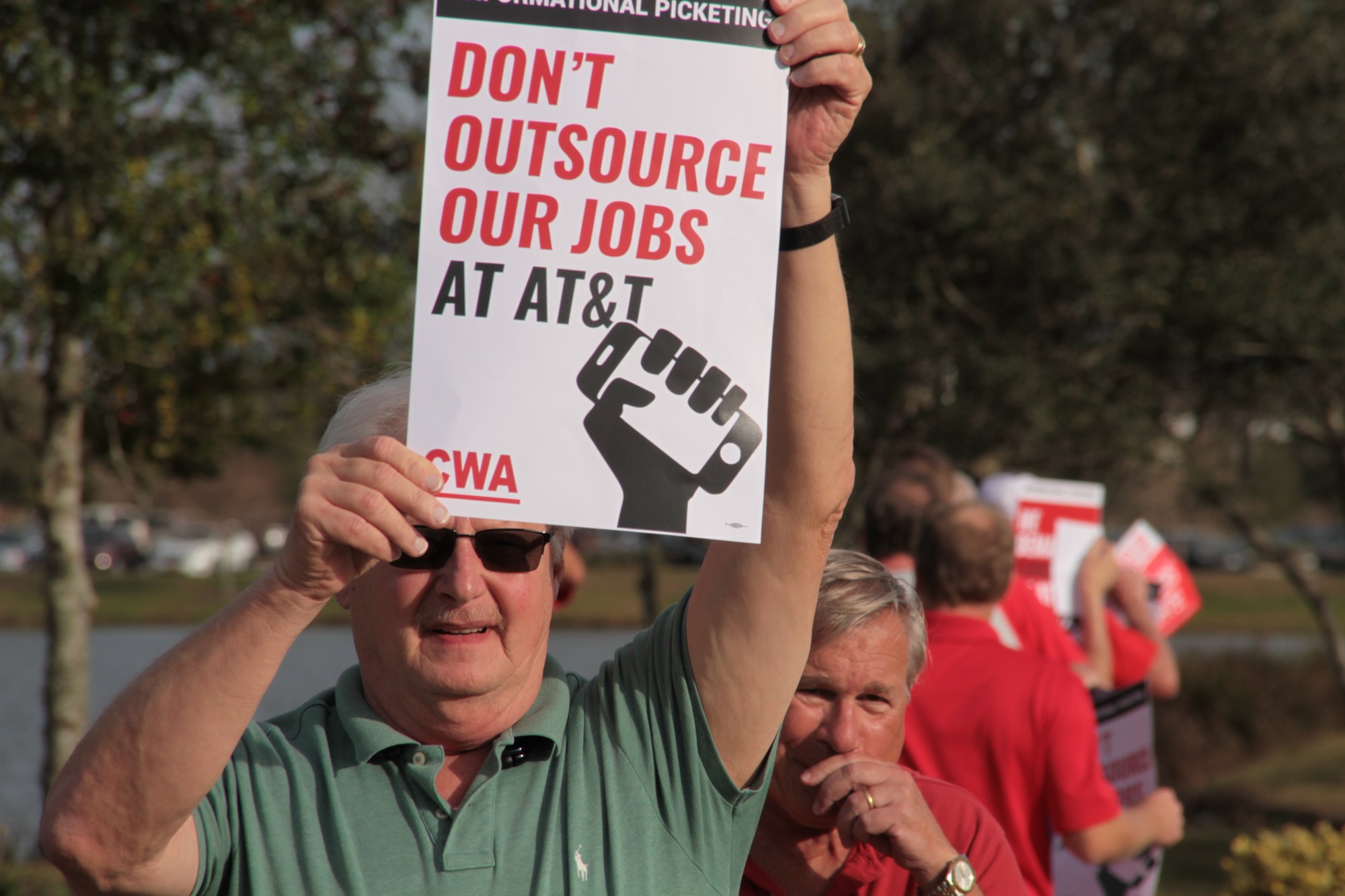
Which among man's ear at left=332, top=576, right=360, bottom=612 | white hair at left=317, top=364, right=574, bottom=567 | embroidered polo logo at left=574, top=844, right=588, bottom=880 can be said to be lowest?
embroidered polo logo at left=574, top=844, right=588, bottom=880

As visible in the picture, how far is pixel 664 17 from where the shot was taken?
1891mm

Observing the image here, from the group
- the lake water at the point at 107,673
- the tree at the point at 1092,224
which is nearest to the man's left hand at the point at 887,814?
the lake water at the point at 107,673

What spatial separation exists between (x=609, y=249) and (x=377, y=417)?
0.52 m

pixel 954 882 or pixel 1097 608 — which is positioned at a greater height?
pixel 1097 608

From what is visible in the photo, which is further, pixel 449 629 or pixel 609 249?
pixel 449 629

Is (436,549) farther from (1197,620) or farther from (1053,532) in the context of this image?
(1197,620)

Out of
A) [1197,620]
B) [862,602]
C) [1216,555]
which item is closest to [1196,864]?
[862,602]

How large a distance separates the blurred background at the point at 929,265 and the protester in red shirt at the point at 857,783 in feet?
11.3

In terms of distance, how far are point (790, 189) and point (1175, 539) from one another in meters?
47.4

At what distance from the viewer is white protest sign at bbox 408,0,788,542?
71.9 inches

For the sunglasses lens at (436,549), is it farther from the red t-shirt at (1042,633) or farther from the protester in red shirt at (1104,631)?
the protester in red shirt at (1104,631)

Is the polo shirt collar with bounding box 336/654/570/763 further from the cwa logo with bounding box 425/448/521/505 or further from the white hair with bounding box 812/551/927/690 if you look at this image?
the white hair with bounding box 812/551/927/690

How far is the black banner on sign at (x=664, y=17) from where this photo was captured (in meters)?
1.87

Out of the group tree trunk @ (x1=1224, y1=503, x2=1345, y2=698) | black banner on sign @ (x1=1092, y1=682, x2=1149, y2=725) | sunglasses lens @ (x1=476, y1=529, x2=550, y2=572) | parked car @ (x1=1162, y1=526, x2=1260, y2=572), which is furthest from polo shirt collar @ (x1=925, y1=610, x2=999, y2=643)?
parked car @ (x1=1162, y1=526, x2=1260, y2=572)
